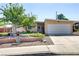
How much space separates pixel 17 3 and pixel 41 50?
1.01 m

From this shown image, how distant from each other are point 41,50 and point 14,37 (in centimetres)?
58

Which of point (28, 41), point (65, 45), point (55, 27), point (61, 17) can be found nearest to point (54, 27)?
point (55, 27)

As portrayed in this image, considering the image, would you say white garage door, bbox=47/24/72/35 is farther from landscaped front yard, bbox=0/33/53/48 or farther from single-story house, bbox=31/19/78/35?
landscaped front yard, bbox=0/33/53/48

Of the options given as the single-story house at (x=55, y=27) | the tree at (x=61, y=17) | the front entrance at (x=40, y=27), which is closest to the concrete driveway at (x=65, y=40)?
the single-story house at (x=55, y=27)

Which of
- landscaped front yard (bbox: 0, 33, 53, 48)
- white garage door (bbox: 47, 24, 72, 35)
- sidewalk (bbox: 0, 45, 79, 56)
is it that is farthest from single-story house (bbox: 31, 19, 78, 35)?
sidewalk (bbox: 0, 45, 79, 56)

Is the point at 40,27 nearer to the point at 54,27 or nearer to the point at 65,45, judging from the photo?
the point at 54,27

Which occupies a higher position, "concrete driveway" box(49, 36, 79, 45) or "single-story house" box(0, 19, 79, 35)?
"single-story house" box(0, 19, 79, 35)

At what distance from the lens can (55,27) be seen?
103 feet

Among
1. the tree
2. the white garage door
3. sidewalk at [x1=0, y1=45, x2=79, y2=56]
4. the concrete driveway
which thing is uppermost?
the tree

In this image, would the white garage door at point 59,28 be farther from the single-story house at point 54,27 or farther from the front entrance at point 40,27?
the front entrance at point 40,27

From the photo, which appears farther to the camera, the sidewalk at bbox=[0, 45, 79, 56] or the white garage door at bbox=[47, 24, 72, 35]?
the white garage door at bbox=[47, 24, 72, 35]

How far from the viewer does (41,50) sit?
31.3m

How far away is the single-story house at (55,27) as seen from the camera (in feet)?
103

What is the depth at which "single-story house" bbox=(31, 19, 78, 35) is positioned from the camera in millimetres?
31359
